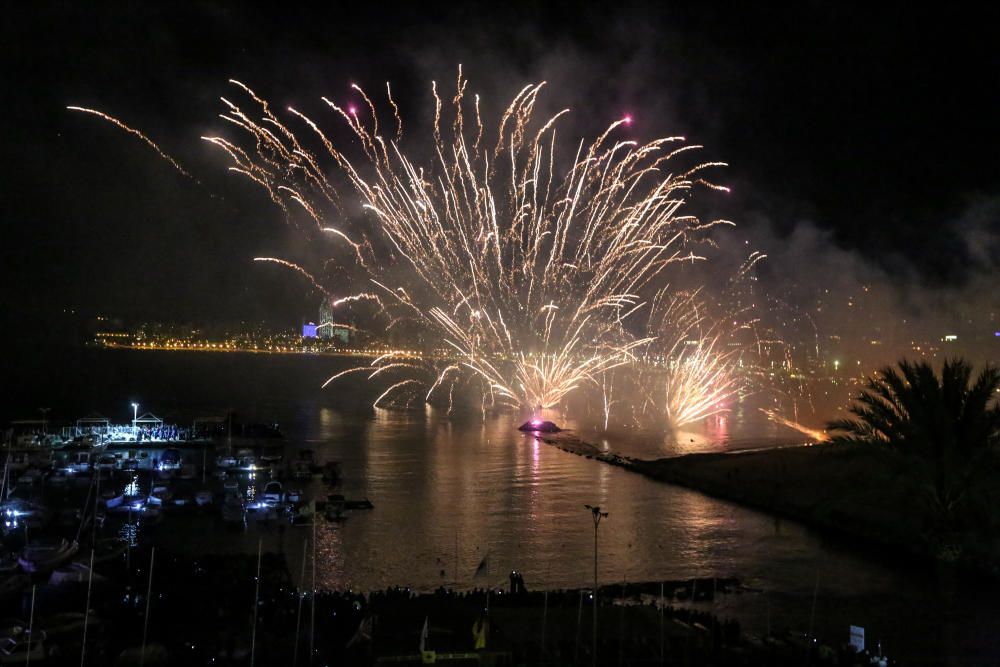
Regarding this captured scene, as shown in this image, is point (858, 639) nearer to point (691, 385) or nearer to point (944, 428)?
point (944, 428)

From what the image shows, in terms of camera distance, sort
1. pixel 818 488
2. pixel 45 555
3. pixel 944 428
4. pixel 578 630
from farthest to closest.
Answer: pixel 818 488 < pixel 45 555 < pixel 944 428 < pixel 578 630

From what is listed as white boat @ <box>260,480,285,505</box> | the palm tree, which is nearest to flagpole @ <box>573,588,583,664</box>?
the palm tree

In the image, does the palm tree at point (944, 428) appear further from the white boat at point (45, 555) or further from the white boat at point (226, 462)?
the white boat at point (226, 462)

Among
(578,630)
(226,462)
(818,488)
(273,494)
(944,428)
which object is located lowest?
(578,630)

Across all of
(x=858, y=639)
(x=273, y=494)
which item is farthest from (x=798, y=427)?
(x=858, y=639)

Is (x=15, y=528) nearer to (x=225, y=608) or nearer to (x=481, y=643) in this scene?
(x=225, y=608)

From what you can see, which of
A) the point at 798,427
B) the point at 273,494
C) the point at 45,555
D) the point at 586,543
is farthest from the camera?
the point at 798,427
